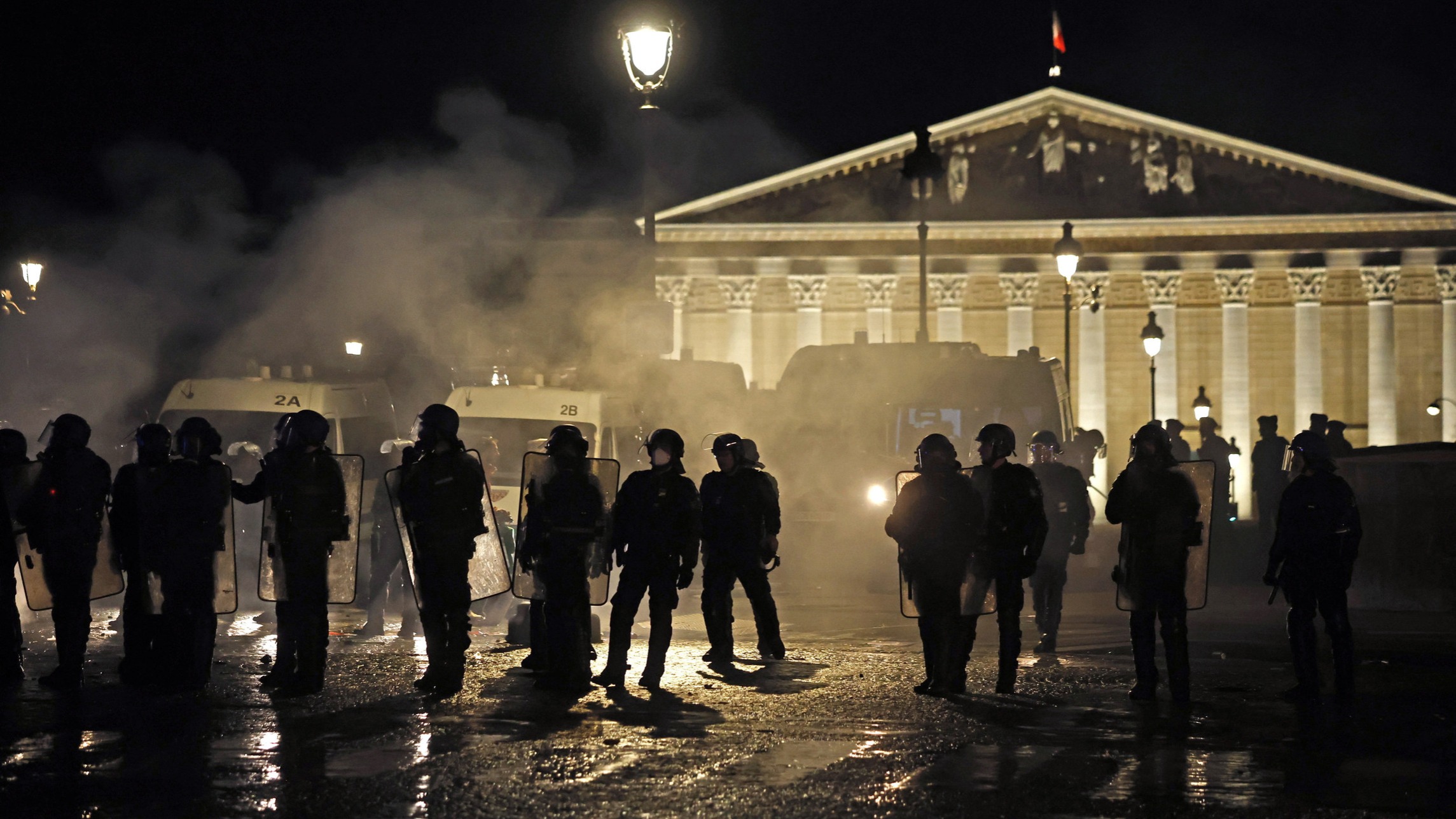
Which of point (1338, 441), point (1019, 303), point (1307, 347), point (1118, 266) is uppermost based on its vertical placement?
point (1118, 266)

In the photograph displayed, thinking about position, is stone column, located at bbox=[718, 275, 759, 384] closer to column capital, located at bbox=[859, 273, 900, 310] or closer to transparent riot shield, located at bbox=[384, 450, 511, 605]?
column capital, located at bbox=[859, 273, 900, 310]

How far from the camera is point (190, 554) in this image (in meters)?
7.97

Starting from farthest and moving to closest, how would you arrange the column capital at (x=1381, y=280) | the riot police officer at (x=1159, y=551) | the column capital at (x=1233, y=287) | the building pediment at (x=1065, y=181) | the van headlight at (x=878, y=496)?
the column capital at (x=1233, y=287)
the column capital at (x=1381, y=280)
the building pediment at (x=1065, y=181)
the van headlight at (x=878, y=496)
the riot police officer at (x=1159, y=551)

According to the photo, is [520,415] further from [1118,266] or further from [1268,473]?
[1118,266]

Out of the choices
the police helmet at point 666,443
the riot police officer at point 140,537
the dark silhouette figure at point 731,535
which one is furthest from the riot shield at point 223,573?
the dark silhouette figure at point 731,535

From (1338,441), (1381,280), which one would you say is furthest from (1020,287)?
(1338,441)

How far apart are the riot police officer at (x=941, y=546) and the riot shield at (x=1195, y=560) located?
72 centimetres

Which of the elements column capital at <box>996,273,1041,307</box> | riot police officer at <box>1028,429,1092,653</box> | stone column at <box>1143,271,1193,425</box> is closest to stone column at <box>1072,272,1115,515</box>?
column capital at <box>996,273,1041,307</box>

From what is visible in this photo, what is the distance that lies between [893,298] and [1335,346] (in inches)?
473

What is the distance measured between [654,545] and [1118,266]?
3778cm

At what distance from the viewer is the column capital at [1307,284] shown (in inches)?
1740

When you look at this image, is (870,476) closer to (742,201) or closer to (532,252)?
(532,252)

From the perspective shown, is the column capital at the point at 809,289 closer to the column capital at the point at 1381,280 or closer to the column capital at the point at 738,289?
the column capital at the point at 738,289

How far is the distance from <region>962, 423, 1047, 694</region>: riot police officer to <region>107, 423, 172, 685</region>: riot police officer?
3.91m
